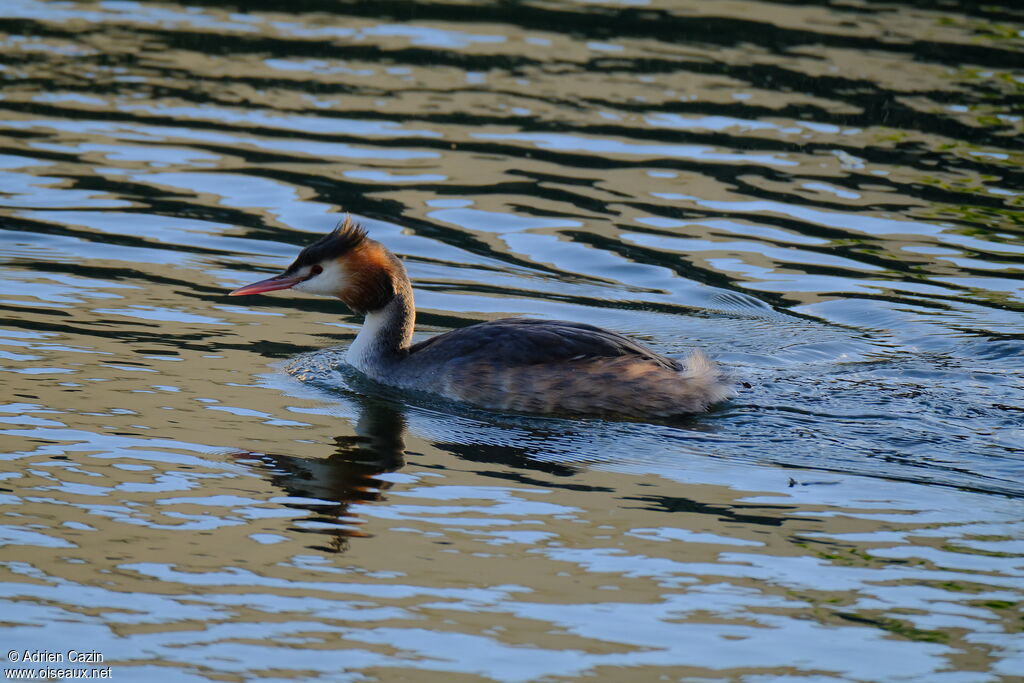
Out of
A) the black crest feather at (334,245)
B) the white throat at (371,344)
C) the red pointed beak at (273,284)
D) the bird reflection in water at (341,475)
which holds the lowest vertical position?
the bird reflection in water at (341,475)

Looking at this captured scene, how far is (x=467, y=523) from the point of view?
20.0ft

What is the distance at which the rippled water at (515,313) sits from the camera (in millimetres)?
5305

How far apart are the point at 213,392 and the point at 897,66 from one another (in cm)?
1019

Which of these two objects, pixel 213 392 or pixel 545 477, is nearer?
pixel 545 477

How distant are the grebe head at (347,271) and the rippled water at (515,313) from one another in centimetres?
45

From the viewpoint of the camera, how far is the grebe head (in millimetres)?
8336

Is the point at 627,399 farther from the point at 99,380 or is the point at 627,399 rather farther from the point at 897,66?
the point at 897,66

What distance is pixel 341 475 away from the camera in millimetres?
6715

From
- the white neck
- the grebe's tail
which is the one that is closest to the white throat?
the white neck

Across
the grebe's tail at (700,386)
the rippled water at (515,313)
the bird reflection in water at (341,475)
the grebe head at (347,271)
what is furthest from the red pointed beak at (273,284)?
the grebe's tail at (700,386)

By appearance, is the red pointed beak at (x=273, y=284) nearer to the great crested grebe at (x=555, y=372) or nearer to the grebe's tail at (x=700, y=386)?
the great crested grebe at (x=555, y=372)

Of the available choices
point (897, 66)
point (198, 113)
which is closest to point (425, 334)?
point (198, 113)

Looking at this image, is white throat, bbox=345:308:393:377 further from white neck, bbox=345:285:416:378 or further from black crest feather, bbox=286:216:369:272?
black crest feather, bbox=286:216:369:272

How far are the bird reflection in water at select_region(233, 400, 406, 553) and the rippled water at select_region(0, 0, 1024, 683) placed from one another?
0.07 ft
